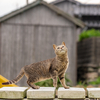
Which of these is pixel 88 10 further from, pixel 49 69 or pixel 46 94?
pixel 46 94

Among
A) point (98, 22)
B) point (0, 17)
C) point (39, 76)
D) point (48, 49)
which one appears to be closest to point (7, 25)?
point (0, 17)

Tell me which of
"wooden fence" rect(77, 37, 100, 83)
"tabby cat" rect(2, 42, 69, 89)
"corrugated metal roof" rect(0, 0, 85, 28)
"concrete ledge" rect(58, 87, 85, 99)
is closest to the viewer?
"concrete ledge" rect(58, 87, 85, 99)

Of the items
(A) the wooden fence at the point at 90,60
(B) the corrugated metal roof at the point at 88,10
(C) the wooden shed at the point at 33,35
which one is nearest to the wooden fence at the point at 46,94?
(C) the wooden shed at the point at 33,35

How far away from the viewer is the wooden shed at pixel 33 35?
9.04 metres

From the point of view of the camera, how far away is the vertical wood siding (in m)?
9.05

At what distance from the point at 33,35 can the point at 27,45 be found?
0.57 meters

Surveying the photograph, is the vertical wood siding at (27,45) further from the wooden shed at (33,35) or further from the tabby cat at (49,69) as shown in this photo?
the tabby cat at (49,69)

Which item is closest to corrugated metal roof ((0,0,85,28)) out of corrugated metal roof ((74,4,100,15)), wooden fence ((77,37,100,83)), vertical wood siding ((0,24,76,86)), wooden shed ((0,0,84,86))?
wooden shed ((0,0,84,86))

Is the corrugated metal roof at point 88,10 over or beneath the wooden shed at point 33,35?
over

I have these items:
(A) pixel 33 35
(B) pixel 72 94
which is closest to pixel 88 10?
(A) pixel 33 35

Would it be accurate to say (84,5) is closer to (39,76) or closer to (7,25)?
(7,25)

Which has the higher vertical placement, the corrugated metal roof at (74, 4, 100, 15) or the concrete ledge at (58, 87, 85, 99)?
the corrugated metal roof at (74, 4, 100, 15)

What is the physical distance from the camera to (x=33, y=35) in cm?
914

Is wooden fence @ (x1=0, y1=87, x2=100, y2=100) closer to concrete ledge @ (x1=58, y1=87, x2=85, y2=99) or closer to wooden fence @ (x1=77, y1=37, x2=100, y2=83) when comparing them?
concrete ledge @ (x1=58, y1=87, x2=85, y2=99)
